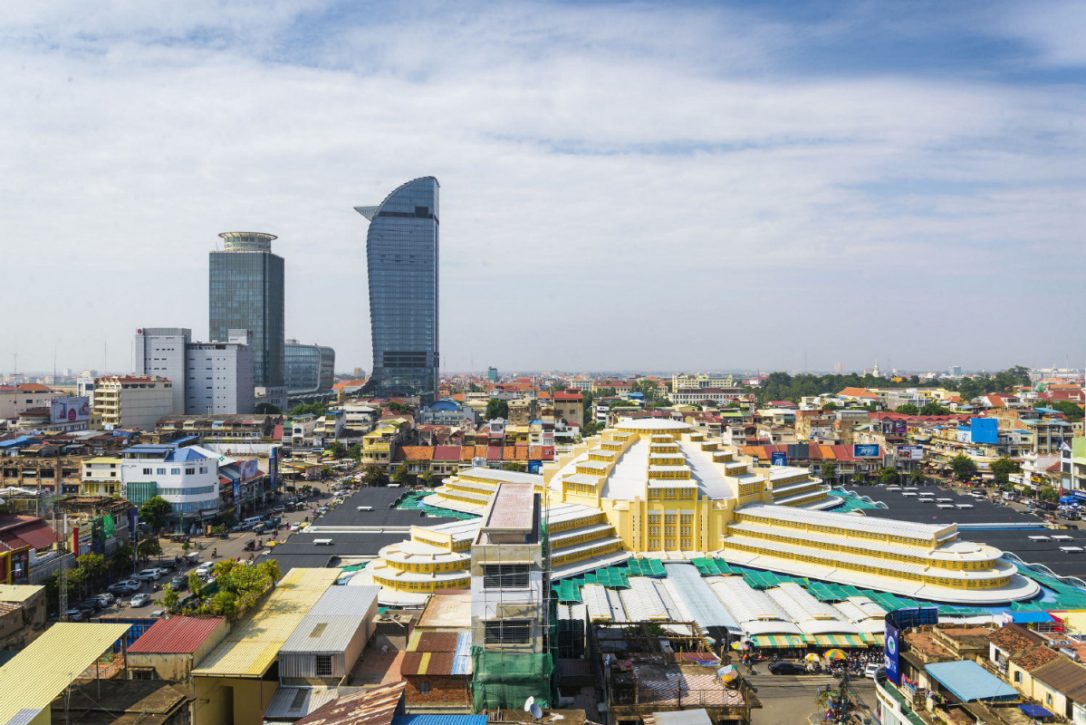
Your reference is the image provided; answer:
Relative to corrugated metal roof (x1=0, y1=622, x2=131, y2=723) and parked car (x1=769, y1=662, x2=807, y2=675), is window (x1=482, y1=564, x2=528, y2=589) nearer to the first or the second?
corrugated metal roof (x1=0, y1=622, x2=131, y2=723)

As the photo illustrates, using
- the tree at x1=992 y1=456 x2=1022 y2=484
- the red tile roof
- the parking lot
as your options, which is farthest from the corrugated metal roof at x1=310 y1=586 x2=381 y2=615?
the tree at x1=992 y1=456 x2=1022 y2=484

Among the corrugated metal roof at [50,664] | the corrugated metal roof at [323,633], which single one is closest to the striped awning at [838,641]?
the corrugated metal roof at [323,633]

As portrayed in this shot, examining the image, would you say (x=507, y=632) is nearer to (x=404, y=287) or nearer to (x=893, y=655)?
(x=893, y=655)

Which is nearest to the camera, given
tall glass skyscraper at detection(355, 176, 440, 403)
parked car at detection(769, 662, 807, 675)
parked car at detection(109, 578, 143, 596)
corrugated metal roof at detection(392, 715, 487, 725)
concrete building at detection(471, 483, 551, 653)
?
corrugated metal roof at detection(392, 715, 487, 725)

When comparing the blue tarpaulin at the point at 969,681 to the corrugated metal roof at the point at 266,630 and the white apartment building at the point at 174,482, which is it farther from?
the white apartment building at the point at 174,482

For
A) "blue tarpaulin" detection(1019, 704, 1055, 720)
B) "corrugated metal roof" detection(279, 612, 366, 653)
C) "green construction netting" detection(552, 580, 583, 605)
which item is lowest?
"green construction netting" detection(552, 580, 583, 605)
